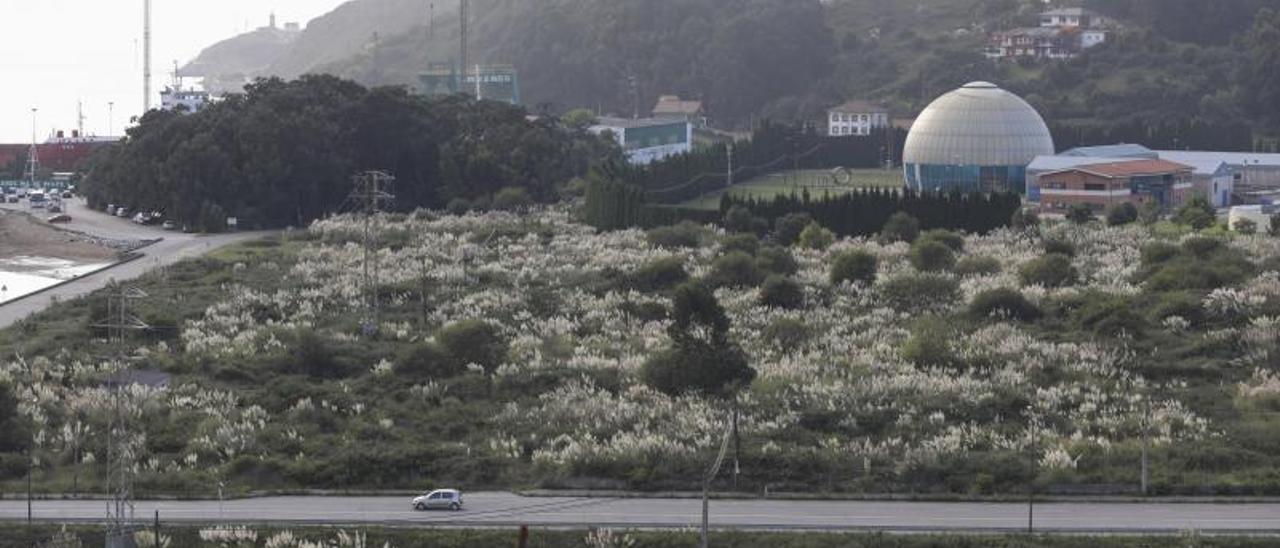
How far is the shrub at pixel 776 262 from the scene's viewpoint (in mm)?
75125

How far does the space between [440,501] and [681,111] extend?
14459 cm

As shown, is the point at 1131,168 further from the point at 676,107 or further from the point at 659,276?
the point at 676,107

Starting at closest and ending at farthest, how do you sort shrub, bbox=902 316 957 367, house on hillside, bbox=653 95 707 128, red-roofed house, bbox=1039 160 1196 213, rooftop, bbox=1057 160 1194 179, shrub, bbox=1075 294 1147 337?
1. shrub, bbox=902 316 957 367
2. shrub, bbox=1075 294 1147 337
3. red-roofed house, bbox=1039 160 1196 213
4. rooftop, bbox=1057 160 1194 179
5. house on hillside, bbox=653 95 707 128

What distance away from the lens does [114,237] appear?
9544 centimetres

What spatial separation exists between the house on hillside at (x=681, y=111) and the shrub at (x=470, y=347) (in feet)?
408

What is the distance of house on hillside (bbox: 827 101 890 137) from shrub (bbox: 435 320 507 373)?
107 meters

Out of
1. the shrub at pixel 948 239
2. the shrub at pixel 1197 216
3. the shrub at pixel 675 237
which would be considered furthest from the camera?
the shrub at pixel 1197 216

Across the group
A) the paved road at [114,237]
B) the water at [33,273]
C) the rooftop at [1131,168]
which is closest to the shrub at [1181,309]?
the paved road at [114,237]

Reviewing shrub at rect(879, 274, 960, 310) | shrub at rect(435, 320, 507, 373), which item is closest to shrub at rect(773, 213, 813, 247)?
shrub at rect(879, 274, 960, 310)

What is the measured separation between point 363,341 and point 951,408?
64.1ft

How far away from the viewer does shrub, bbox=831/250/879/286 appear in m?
72.7

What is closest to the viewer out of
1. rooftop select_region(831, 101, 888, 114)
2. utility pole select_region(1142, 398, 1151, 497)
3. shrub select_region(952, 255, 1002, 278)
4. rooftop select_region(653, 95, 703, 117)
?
utility pole select_region(1142, 398, 1151, 497)

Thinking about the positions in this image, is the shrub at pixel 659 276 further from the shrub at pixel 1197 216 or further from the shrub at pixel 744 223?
the shrub at pixel 1197 216

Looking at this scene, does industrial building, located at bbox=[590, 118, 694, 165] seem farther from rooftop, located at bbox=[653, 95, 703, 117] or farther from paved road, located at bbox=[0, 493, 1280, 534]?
paved road, located at bbox=[0, 493, 1280, 534]
